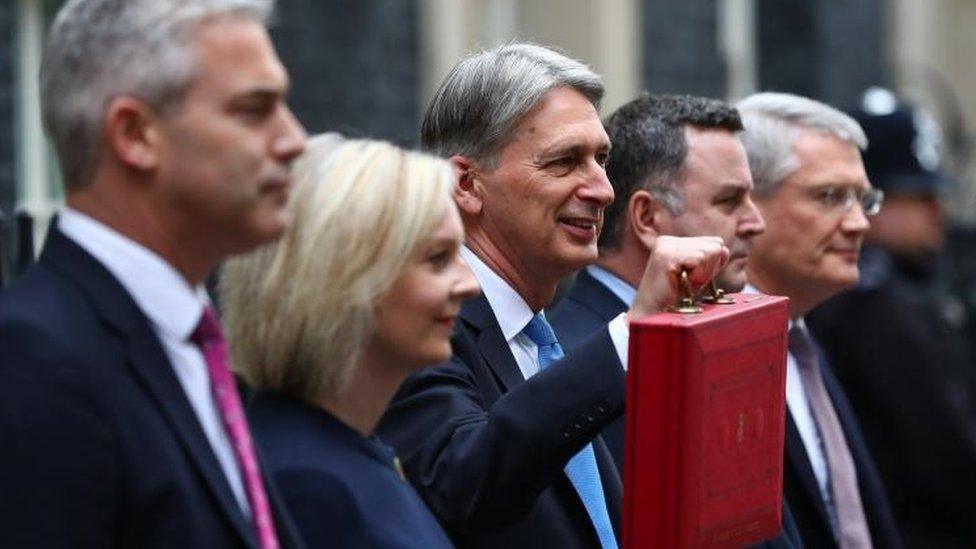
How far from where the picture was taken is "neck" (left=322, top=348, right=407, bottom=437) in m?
2.82

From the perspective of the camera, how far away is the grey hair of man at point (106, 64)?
242 centimetres

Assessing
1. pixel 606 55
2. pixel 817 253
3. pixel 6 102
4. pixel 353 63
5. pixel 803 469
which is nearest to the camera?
pixel 803 469

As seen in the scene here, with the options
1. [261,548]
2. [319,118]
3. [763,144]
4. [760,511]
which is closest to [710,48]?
[319,118]

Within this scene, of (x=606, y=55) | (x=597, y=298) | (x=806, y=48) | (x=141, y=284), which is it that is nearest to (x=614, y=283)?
(x=597, y=298)

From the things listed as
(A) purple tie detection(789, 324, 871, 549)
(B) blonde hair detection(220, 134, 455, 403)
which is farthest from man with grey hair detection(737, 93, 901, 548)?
(B) blonde hair detection(220, 134, 455, 403)

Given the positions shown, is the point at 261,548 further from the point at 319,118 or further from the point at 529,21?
the point at 529,21

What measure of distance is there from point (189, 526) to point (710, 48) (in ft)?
36.8

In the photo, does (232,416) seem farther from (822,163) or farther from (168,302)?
(822,163)

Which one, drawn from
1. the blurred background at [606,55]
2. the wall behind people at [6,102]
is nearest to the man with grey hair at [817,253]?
the blurred background at [606,55]

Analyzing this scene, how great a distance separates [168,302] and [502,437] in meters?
0.79

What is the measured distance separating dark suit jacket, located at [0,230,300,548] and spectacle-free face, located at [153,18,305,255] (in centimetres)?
12

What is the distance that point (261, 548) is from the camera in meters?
2.48

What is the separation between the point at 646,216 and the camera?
4.20 metres

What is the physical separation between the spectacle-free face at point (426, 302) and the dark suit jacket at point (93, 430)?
0.42 m
